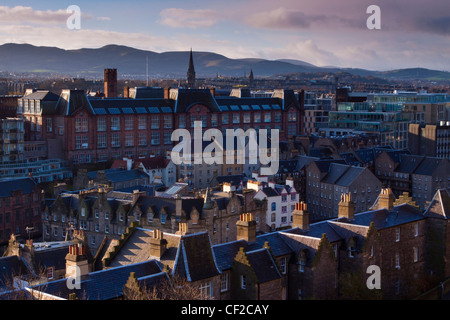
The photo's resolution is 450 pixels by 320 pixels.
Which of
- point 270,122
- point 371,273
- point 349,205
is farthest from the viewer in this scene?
point 270,122

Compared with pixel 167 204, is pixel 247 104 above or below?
above

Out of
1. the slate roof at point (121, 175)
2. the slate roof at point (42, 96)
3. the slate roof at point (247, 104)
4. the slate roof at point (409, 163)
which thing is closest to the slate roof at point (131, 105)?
the slate roof at point (42, 96)

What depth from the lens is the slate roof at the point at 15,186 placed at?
87562 millimetres

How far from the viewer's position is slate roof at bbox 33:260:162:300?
125ft

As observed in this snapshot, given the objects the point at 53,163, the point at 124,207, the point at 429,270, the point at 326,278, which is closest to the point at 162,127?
the point at 53,163

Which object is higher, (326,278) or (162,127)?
(162,127)

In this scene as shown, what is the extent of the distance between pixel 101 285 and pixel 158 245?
16.3 feet

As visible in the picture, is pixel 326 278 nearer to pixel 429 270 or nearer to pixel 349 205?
pixel 349 205

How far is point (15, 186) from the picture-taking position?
292 ft

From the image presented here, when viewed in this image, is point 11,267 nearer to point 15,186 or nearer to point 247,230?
point 247,230

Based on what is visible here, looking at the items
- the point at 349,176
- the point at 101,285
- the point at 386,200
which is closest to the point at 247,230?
the point at 101,285

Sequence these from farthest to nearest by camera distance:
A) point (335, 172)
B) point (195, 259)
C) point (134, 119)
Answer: point (134, 119) → point (335, 172) → point (195, 259)

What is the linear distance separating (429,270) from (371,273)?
44.6 feet

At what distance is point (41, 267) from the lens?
176ft
